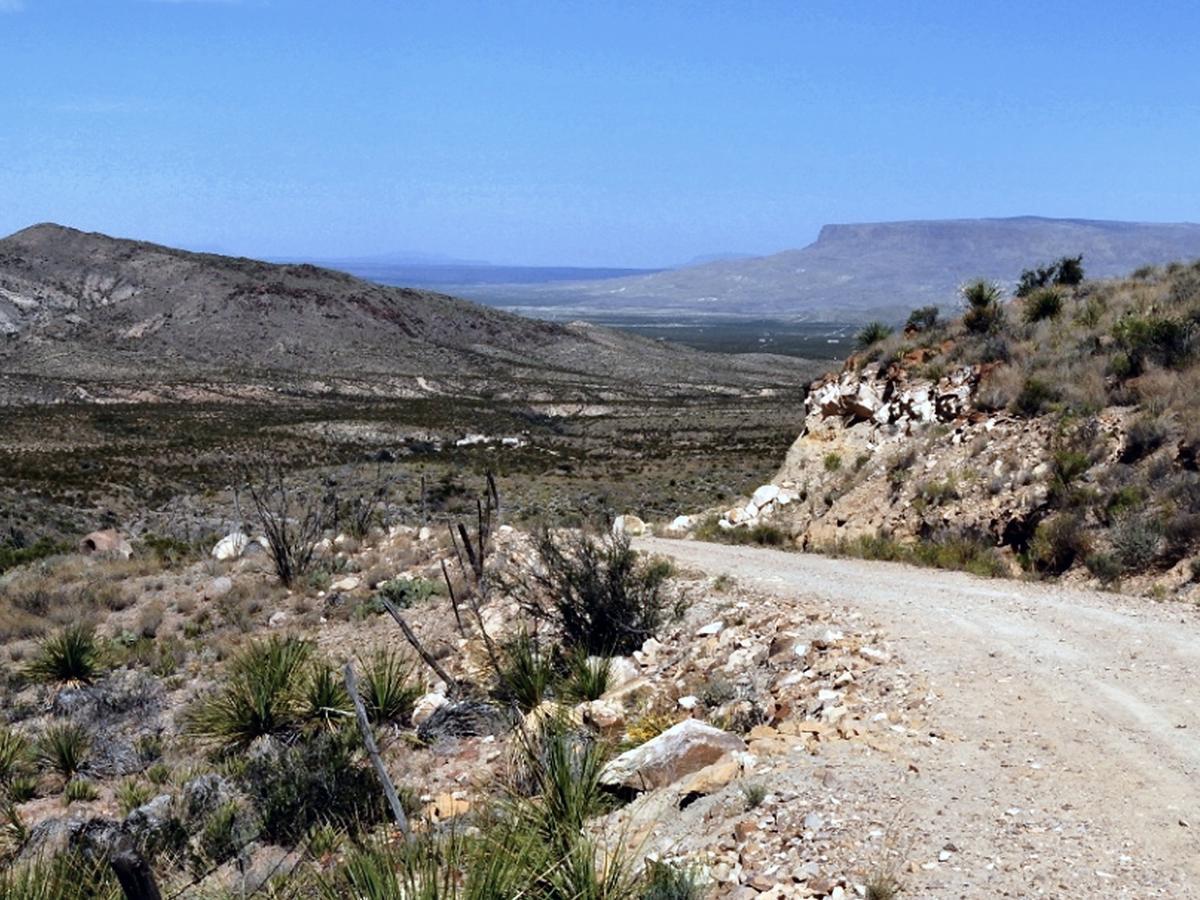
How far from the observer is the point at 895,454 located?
16.1 m

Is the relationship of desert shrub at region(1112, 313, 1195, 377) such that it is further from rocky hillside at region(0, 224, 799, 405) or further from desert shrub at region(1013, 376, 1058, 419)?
rocky hillside at region(0, 224, 799, 405)

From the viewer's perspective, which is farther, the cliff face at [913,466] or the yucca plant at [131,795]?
the cliff face at [913,466]

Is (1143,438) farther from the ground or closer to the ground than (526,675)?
farther from the ground

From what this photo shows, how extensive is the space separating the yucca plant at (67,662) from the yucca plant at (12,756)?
2546mm

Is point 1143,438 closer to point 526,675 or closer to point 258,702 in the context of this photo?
point 526,675

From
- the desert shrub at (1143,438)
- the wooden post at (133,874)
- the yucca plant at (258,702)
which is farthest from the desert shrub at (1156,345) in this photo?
the wooden post at (133,874)

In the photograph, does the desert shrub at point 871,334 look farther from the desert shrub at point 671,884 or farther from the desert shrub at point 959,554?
the desert shrub at point 671,884

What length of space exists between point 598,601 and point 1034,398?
25.0 feet

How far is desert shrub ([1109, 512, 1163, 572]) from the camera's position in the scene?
35.8 feet

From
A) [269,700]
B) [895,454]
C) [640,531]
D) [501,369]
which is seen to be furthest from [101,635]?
[501,369]

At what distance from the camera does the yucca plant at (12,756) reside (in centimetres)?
935

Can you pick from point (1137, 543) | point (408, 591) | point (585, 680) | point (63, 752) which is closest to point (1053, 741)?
point (585, 680)

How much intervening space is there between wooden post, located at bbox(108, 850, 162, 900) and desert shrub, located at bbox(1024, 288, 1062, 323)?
16934 mm

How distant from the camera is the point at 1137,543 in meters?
11.0
